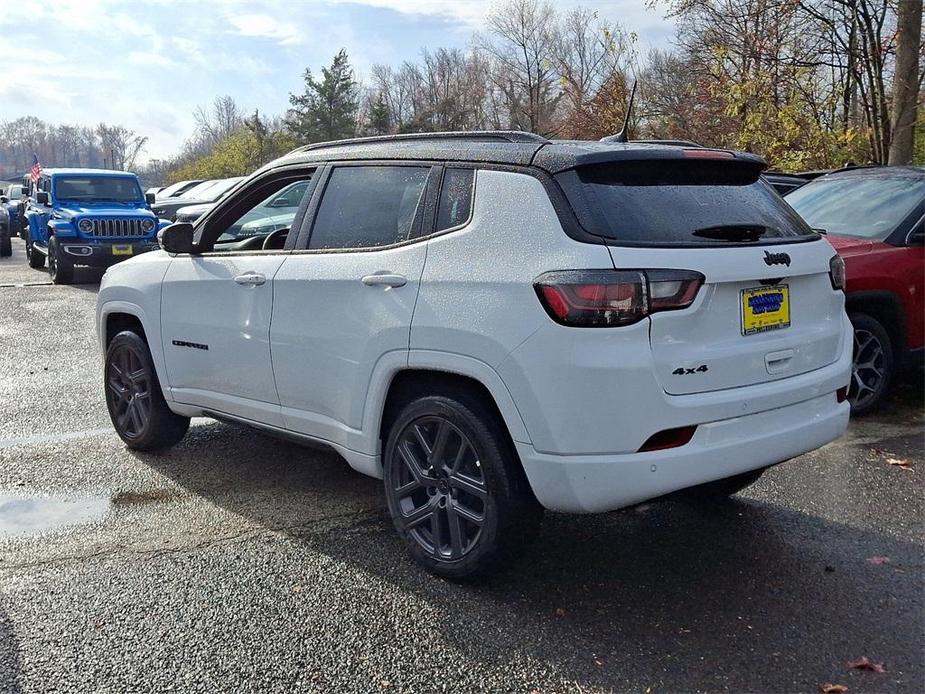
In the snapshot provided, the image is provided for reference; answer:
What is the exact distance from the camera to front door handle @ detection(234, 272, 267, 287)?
4.52 meters

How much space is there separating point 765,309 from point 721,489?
4.22 feet

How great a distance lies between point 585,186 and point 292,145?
52.9m

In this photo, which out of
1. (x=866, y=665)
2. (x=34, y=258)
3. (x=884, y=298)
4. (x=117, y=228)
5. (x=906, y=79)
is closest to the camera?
(x=866, y=665)

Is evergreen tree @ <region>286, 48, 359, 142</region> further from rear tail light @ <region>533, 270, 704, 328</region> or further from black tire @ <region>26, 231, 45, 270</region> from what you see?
rear tail light @ <region>533, 270, 704, 328</region>

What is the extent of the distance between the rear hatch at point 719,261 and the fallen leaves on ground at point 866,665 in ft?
3.44

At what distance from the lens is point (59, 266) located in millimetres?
15609

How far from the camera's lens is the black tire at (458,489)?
11.5 feet

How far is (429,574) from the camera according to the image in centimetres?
386

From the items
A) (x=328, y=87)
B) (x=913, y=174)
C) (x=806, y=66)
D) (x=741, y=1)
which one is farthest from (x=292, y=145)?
(x=913, y=174)

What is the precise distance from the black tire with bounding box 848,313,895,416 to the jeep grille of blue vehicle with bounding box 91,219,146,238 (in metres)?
13.1

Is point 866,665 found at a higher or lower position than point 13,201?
lower

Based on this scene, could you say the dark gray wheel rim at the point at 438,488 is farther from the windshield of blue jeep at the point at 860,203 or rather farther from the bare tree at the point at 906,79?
the bare tree at the point at 906,79

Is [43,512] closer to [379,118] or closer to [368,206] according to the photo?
[368,206]

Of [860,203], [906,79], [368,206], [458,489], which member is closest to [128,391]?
[368,206]
